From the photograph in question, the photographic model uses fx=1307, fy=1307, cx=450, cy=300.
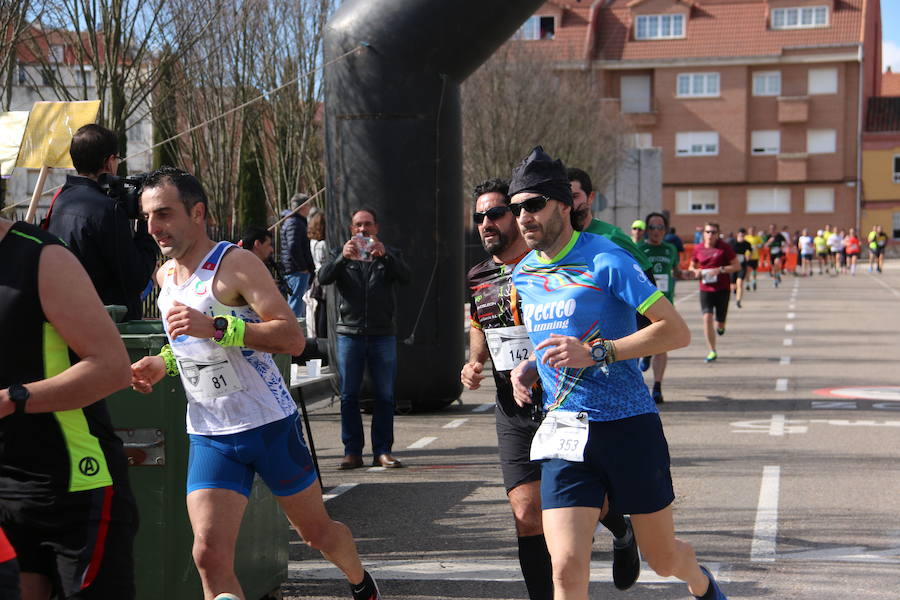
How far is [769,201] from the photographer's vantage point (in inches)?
2800

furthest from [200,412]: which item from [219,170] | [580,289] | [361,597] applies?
[219,170]

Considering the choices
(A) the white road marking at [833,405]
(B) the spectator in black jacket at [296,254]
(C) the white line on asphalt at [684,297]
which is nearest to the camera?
(A) the white road marking at [833,405]

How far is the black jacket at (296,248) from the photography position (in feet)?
52.3

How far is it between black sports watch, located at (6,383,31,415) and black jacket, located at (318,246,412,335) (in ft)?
21.6

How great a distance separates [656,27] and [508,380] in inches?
2699

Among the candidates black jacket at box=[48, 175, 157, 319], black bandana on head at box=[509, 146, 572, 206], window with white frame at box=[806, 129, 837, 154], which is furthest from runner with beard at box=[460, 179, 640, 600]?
window with white frame at box=[806, 129, 837, 154]

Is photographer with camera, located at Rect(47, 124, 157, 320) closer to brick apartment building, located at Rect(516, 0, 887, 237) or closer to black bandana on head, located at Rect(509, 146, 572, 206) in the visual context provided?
A: black bandana on head, located at Rect(509, 146, 572, 206)

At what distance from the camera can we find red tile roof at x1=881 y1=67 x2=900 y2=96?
100m

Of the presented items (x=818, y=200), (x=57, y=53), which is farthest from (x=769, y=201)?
(x=57, y=53)

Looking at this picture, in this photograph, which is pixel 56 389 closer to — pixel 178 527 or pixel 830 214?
pixel 178 527

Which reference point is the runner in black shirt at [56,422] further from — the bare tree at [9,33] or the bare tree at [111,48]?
the bare tree at [111,48]

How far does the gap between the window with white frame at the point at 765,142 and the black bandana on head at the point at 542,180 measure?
6859 centimetres

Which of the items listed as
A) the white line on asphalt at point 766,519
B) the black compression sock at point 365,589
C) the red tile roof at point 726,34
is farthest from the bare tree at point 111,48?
the red tile roof at point 726,34

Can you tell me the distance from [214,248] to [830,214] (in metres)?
69.3
